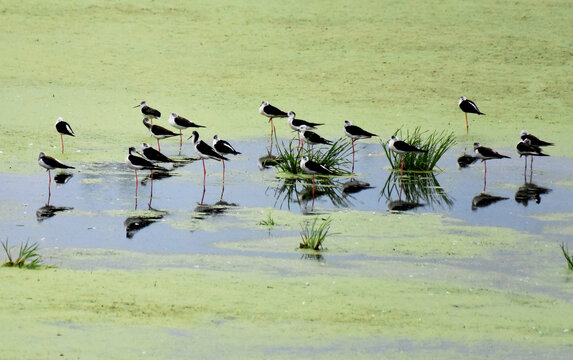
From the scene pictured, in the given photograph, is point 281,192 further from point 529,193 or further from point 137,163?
point 529,193

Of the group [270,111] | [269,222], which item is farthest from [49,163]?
[270,111]

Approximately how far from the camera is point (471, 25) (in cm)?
2517

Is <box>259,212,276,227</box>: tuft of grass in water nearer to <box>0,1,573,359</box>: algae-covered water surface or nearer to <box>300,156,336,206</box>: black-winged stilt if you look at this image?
<box>0,1,573,359</box>: algae-covered water surface

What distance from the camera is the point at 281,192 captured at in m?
12.9

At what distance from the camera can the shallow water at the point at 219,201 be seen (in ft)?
34.0

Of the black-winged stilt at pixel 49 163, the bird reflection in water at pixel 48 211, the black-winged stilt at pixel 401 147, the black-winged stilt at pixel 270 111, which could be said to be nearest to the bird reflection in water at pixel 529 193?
the black-winged stilt at pixel 401 147

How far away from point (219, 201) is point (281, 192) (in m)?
0.97

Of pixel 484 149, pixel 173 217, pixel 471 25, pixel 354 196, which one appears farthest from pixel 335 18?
pixel 173 217

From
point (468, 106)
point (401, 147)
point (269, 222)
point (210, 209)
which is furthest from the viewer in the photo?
point (468, 106)

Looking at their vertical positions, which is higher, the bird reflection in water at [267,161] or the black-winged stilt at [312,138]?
the black-winged stilt at [312,138]

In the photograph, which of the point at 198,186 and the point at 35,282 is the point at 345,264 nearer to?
the point at 35,282

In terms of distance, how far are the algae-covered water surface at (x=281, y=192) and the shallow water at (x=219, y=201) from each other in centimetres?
5

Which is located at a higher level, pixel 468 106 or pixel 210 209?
pixel 468 106

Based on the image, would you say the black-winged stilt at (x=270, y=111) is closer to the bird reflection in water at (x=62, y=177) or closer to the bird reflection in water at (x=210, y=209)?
the bird reflection in water at (x=62, y=177)
